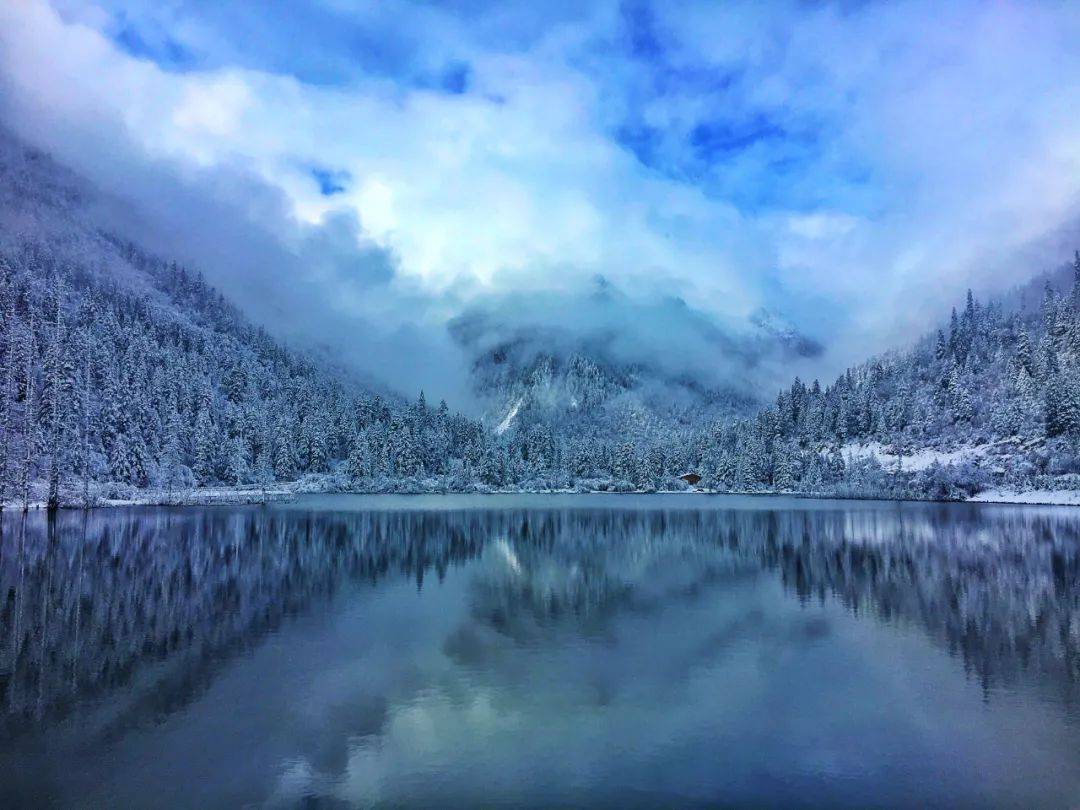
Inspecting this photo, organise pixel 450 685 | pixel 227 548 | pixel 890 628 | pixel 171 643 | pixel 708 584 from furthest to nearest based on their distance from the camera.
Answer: pixel 227 548 < pixel 708 584 < pixel 890 628 < pixel 171 643 < pixel 450 685

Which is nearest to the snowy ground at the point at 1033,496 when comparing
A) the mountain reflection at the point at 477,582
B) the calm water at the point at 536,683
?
the mountain reflection at the point at 477,582

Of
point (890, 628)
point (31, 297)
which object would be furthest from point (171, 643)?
point (31, 297)

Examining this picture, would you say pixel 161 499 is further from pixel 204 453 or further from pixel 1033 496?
pixel 1033 496

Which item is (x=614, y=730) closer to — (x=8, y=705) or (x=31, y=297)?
(x=8, y=705)

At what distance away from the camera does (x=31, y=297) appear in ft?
597

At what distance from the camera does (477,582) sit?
47.8 m

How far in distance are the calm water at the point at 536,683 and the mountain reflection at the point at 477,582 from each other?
10.3 inches

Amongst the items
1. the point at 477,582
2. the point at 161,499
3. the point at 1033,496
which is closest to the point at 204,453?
the point at 161,499

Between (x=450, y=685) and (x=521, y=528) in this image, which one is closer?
(x=450, y=685)

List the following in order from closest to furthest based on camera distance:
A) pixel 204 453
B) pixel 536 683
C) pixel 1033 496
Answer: pixel 536 683 < pixel 1033 496 < pixel 204 453

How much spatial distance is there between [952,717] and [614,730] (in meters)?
10.5

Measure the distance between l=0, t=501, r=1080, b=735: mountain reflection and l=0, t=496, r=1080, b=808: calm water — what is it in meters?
0.26

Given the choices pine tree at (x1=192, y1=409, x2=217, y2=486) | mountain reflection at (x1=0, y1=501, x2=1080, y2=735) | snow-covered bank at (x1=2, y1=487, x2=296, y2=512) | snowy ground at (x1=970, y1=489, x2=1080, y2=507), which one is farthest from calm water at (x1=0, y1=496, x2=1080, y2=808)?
pine tree at (x1=192, y1=409, x2=217, y2=486)

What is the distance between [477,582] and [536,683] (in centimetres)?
2337
